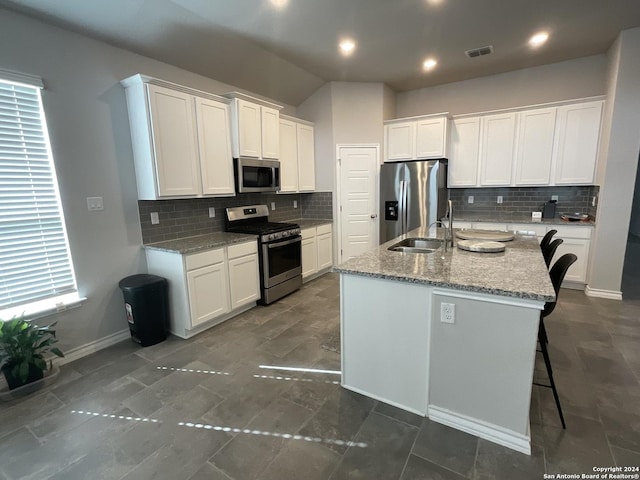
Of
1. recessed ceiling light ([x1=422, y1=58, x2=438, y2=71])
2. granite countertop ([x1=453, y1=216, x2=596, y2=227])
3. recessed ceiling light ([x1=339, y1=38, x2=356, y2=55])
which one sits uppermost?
recessed ceiling light ([x1=339, y1=38, x2=356, y2=55])

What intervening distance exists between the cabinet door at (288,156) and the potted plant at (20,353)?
10.5ft

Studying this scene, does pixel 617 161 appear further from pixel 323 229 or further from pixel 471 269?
pixel 323 229

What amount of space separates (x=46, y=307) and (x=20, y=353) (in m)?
0.42

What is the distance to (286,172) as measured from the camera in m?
4.73

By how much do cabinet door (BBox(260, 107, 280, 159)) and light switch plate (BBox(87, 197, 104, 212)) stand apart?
6.36 feet

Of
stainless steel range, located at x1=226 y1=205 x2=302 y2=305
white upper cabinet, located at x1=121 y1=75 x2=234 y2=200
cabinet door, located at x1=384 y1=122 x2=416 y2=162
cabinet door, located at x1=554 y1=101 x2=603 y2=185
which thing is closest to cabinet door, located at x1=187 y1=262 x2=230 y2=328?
stainless steel range, located at x1=226 y1=205 x2=302 y2=305

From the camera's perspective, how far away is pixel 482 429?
1797 mm

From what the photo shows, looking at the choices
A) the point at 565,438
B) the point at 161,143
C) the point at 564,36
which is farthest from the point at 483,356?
the point at 564,36

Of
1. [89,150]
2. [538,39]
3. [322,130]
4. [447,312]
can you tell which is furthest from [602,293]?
[89,150]

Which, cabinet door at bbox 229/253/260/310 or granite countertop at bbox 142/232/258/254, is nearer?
granite countertop at bbox 142/232/258/254

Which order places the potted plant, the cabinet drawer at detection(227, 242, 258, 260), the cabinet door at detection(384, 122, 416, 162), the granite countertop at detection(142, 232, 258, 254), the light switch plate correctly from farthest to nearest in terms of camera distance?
the cabinet door at detection(384, 122, 416, 162)
the cabinet drawer at detection(227, 242, 258, 260)
the granite countertop at detection(142, 232, 258, 254)
the light switch plate
the potted plant

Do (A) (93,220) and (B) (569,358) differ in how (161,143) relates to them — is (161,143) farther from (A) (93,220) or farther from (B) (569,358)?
(B) (569,358)

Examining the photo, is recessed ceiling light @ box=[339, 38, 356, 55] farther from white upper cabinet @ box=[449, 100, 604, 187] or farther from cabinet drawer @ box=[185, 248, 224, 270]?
cabinet drawer @ box=[185, 248, 224, 270]

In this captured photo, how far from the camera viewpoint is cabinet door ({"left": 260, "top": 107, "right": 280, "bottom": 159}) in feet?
13.3
